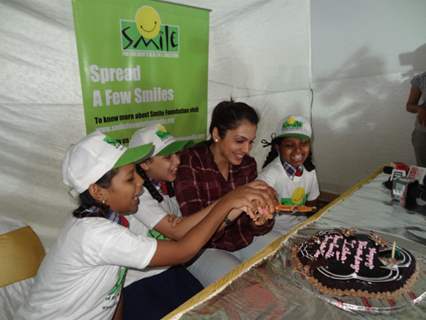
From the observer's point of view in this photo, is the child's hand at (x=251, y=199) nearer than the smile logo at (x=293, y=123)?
Yes

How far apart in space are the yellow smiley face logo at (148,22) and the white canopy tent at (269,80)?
0.85 ft

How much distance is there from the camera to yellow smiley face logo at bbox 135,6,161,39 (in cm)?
154

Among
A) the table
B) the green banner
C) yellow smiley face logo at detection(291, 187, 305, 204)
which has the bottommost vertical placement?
yellow smiley face logo at detection(291, 187, 305, 204)

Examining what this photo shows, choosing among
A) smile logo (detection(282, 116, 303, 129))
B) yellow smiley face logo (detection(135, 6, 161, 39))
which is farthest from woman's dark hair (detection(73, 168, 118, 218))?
yellow smiley face logo (detection(135, 6, 161, 39))

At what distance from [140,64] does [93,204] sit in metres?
0.95

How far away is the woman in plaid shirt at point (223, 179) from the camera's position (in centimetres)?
128

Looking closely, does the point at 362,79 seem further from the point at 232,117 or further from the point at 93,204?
the point at 93,204

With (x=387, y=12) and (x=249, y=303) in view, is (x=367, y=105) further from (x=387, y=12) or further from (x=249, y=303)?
(x=249, y=303)

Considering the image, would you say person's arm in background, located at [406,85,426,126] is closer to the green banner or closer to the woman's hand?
the green banner

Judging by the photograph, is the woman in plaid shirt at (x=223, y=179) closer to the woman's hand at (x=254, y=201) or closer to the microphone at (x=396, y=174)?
the woman's hand at (x=254, y=201)

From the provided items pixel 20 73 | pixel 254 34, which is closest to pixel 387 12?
pixel 254 34

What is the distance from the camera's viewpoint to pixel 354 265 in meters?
0.75

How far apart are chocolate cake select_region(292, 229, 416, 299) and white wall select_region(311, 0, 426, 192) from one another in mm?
1922

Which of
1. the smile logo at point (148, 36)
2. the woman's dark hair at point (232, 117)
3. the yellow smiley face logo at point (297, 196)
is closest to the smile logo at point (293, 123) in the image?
the woman's dark hair at point (232, 117)
